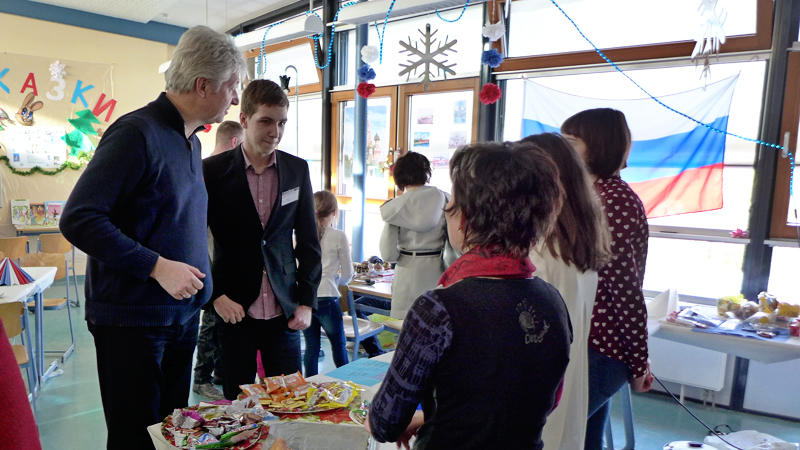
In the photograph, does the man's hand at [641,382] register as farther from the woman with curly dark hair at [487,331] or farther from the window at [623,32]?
the window at [623,32]

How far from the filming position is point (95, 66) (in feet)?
21.8

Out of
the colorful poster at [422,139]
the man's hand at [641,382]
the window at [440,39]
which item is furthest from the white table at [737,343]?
the colorful poster at [422,139]

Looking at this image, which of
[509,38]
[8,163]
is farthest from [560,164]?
[8,163]

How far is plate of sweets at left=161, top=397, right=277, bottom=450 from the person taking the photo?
3.67ft

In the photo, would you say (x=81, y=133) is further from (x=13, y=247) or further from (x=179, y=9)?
(x=13, y=247)

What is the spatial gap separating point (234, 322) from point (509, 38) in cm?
340

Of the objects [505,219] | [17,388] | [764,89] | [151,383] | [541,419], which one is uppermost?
[764,89]

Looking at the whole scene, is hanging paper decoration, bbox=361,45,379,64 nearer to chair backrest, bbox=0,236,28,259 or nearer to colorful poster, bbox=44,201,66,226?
chair backrest, bbox=0,236,28,259

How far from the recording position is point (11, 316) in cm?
249

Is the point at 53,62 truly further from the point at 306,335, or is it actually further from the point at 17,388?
the point at 17,388

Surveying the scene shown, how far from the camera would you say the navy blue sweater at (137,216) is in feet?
3.70

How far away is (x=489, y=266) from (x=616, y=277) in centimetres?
78

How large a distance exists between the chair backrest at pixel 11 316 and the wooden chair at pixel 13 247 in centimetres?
218

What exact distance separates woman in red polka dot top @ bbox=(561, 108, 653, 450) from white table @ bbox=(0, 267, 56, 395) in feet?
9.53
